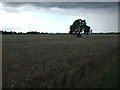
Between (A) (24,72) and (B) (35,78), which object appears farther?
(A) (24,72)

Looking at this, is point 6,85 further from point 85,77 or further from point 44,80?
point 85,77

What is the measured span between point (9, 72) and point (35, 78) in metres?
2.10

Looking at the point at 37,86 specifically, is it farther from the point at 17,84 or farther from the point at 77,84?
the point at 77,84

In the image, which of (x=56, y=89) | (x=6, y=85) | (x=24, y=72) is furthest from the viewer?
(x=24, y=72)

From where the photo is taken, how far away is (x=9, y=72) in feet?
36.2

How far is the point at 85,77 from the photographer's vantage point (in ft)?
32.5

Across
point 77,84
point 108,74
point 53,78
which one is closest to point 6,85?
point 53,78

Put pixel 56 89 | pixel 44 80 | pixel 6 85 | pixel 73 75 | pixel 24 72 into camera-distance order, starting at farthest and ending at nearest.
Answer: pixel 24 72 → pixel 73 75 → pixel 44 80 → pixel 6 85 → pixel 56 89

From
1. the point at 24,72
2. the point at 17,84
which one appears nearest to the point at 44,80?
the point at 17,84

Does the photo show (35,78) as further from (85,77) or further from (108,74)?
(108,74)

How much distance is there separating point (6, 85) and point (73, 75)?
3.34 m

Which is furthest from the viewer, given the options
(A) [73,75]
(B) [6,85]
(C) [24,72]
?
(C) [24,72]

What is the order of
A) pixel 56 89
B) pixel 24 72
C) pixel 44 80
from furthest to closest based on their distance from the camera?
pixel 24 72 < pixel 44 80 < pixel 56 89

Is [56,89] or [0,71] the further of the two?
[0,71]
